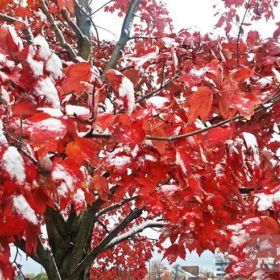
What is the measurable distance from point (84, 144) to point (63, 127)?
0.27 meters

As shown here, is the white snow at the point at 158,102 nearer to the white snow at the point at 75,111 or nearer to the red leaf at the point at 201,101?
the red leaf at the point at 201,101

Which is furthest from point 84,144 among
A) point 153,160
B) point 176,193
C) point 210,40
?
point 210,40

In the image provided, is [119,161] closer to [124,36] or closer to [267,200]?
[267,200]

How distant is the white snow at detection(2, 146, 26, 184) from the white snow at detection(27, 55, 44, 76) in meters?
0.54

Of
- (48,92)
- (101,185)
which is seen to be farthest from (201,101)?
(101,185)

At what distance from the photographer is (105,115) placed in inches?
73.2

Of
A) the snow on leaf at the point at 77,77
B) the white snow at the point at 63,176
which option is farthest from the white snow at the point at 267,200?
the snow on leaf at the point at 77,77

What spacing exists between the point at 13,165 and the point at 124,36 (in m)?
4.28

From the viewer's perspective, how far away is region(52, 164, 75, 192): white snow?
176cm

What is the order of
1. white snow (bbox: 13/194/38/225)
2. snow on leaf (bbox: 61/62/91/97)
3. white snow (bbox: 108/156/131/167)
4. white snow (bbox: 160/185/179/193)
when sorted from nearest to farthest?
white snow (bbox: 13/194/38/225), snow on leaf (bbox: 61/62/91/97), white snow (bbox: 108/156/131/167), white snow (bbox: 160/185/179/193)

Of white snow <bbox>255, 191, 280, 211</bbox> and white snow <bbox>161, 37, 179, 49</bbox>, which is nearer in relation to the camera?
white snow <bbox>255, 191, 280, 211</bbox>

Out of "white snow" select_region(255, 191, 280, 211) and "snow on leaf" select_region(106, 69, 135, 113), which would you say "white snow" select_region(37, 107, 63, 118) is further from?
"white snow" select_region(255, 191, 280, 211)

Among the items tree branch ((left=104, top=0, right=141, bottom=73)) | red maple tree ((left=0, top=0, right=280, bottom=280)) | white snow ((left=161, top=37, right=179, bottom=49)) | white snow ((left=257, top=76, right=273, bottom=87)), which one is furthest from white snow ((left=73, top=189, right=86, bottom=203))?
tree branch ((left=104, top=0, right=141, bottom=73))

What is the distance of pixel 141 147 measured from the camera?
8.43 feet
